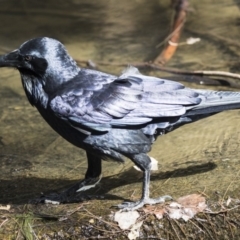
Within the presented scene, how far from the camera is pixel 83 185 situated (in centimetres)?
357

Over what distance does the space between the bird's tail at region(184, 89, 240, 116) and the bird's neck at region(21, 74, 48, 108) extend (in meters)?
0.69

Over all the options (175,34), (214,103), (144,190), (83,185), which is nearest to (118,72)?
(175,34)

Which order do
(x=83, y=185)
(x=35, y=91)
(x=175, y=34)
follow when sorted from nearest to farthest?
(x=35, y=91) < (x=83, y=185) < (x=175, y=34)

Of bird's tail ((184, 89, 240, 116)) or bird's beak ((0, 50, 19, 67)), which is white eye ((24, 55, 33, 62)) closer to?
bird's beak ((0, 50, 19, 67))

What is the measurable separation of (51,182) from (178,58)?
2.05 meters

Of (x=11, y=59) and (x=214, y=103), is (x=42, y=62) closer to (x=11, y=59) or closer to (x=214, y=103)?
(x=11, y=59)

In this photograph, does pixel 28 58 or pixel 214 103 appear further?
pixel 214 103

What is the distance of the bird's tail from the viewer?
10.9ft

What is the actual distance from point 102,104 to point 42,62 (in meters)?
0.35

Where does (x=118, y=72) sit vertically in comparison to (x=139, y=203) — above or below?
below

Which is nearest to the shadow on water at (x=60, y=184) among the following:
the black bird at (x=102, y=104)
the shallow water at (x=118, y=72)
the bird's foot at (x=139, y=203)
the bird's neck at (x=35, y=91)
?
the shallow water at (x=118, y=72)

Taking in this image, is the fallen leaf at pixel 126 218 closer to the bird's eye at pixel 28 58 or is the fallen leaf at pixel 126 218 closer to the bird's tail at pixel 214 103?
the bird's tail at pixel 214 103

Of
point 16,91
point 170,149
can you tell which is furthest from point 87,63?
point 170,149

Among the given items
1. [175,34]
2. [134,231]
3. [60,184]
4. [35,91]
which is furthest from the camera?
[175,34]
